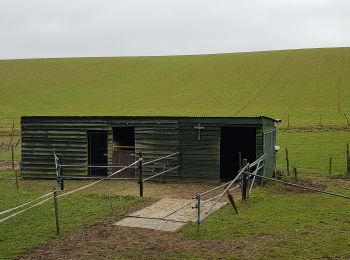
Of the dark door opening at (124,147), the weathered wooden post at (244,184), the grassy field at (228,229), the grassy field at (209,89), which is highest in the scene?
the grassy field at (209,89)

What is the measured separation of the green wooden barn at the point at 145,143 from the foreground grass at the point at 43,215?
2914 mm

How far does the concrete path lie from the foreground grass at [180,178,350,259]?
0.55m

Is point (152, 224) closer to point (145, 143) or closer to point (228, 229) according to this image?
point (228, 229)

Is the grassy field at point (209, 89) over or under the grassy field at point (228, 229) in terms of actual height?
over

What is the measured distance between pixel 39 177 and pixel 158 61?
61248 mm

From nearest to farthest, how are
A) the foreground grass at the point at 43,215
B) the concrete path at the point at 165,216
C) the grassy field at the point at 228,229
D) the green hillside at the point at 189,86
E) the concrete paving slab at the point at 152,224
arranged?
the grassy field at the point at 228,229 < the foreground grass at the point at 43,215 < the concrete paving slab at the point at 152,224 < the concrete path at the point at 165,216 < the green hillside at the point at 189,86

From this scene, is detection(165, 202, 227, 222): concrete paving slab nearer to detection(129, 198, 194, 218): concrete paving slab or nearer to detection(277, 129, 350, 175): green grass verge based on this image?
detection(129, 198, 194, 218): concrete paving slab

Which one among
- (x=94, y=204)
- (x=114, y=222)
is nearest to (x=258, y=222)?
(x=114, y=222)

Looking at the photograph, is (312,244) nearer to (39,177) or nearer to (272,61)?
(39,177)

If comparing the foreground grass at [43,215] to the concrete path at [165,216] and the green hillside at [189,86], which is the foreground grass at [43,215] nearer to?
the concrete path at [165,216]

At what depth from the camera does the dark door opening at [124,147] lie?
78.2 ft

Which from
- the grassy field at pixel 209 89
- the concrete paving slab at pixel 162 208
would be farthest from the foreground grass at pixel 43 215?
the grassy field at pixel 209 89

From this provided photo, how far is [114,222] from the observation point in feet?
47.9

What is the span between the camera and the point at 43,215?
15.5 meters
